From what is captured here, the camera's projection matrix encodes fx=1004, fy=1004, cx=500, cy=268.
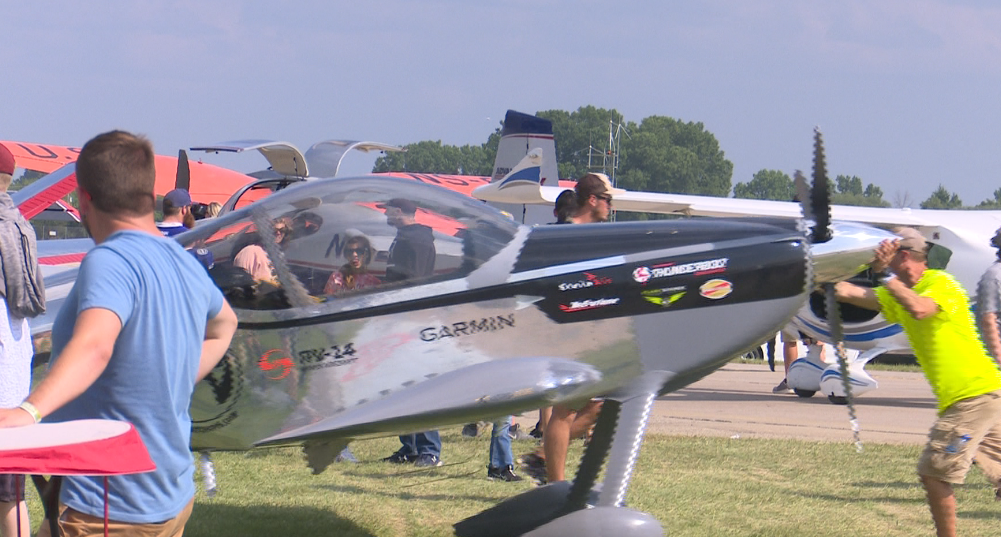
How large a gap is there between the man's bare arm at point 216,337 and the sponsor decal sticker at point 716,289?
8.17 ft

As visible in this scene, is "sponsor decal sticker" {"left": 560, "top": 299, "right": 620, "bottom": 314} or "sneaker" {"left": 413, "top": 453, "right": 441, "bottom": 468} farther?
"sneaker" {"left": 413, "top": 453, "right": 441, "bottom": 468}

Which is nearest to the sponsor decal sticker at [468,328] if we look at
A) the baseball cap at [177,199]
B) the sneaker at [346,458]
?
the sneaker at [346,458]

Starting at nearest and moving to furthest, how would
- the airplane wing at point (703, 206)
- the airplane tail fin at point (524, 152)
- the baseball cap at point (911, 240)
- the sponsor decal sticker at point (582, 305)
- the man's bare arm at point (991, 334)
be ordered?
the sponsor decal sticker at point (582, 305), the baseball cap at point (911, 240), the man's bare arm at point (991, 334), the airplane wing at point (703, 206), the airplane tail fin at point (524, 152)

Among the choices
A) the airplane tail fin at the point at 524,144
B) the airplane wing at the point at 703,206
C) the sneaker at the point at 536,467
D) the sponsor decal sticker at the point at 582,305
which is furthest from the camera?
the airplane tail fin at the point at 524,144

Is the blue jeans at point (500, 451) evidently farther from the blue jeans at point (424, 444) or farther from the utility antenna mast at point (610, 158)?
the utility antenna mast at point (610, 158)

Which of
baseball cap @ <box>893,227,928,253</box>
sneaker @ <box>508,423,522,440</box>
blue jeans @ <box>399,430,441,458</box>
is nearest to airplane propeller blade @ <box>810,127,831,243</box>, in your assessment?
baseball cap @ <box>893,227,928,253</box>

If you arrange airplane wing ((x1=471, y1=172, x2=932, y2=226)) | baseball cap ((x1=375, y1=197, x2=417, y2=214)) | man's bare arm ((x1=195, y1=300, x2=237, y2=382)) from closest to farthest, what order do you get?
1. man's bare arm ((x1=195, y1=300, x2=237, y2=382))
2. baseball cap ((x1=375, y1=197, x2=417, y2=214))
3. airplane wing ((x1=471, y1=172, x2=932, y2=226))

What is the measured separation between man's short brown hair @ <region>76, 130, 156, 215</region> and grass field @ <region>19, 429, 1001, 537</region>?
3.57 m

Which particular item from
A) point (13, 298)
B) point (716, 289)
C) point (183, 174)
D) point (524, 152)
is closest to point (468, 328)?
point (716, 289)

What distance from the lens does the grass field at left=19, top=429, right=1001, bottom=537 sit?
5824 mm

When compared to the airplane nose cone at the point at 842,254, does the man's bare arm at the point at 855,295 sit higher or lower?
lower

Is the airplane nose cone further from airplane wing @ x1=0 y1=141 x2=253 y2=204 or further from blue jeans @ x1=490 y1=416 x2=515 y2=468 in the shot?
airplane wing @ x1=0 y1=141 x2=253 y2=204

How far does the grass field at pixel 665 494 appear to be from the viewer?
582 cm

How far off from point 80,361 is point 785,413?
1022 centimetres
